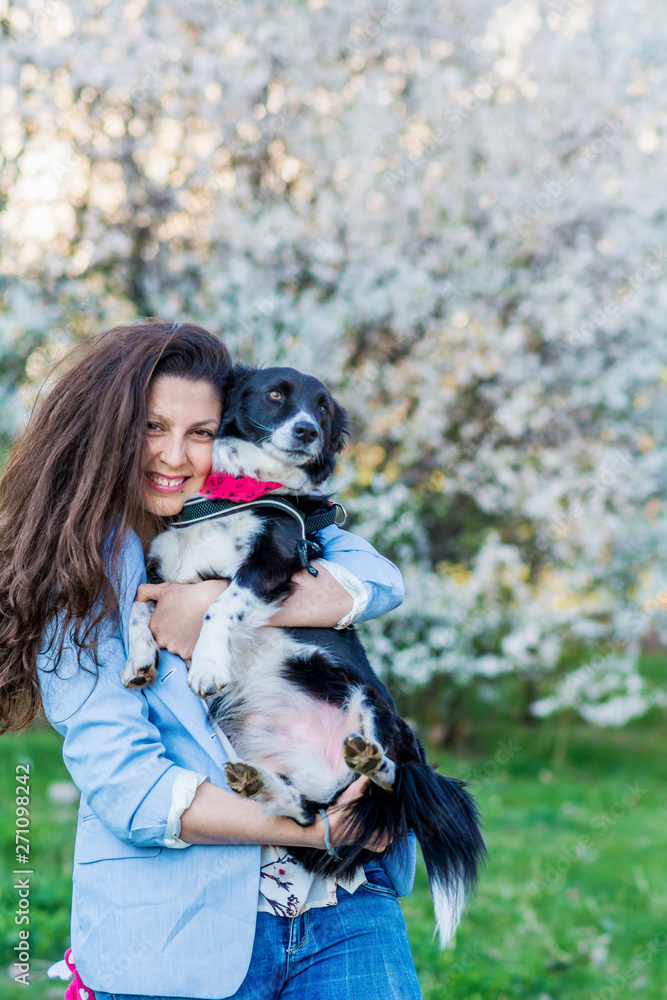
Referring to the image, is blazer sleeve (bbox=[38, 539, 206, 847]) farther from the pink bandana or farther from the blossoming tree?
the blossoming tree

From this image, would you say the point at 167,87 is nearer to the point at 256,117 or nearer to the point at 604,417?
the point at 256,117

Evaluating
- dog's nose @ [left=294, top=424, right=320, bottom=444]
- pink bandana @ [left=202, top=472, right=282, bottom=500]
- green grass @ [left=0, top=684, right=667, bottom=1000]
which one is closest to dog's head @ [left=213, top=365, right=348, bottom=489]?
dog's nose @ [left=294, top=424, right=320, bottom=444]

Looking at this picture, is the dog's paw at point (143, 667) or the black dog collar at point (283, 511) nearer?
the dog's paw at point (143, 667)

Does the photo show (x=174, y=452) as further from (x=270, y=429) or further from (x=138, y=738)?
(x=138, y=738)

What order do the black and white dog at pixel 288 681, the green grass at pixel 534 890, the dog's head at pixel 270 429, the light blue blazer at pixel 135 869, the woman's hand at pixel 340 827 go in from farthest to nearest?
the green grass at pixel 534 890 → the dog's head at pixel 270 429 → the black and white dog at pixel 288 681 → the woman's hand at pixel 340 827 → the light blue blazer at pixel 135 869

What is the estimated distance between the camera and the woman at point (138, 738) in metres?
1.50

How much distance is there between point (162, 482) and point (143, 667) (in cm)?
48

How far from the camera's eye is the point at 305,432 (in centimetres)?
254

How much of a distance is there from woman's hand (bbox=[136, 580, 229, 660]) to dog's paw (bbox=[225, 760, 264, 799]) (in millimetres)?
395

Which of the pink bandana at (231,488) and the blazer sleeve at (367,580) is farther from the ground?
the pink bandana at (231,488)

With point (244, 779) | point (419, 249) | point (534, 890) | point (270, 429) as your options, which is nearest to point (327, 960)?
point (244, 779)

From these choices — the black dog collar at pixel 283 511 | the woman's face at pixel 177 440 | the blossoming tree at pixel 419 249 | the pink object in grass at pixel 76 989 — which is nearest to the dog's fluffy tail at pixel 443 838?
the black dog collar at pixel 283 511

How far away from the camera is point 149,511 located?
2.10 meters

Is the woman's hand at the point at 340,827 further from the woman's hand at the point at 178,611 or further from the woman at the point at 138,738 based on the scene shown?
the woman's hand at the point at 178,611
